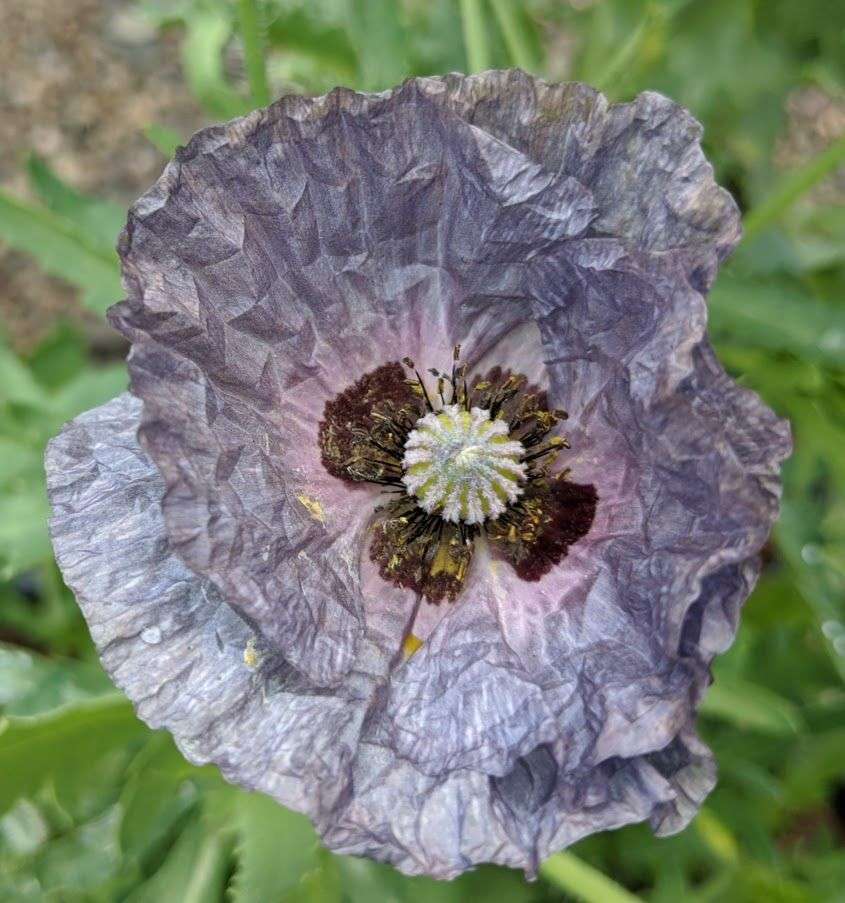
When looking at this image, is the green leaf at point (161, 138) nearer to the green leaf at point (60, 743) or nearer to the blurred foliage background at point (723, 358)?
the blurred foliage background at point (723, 358)

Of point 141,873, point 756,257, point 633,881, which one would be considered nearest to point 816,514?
point 756,257

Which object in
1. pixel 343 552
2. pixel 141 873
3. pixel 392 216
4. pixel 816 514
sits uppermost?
pixel 392 216

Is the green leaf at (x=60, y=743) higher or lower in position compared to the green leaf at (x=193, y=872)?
higher

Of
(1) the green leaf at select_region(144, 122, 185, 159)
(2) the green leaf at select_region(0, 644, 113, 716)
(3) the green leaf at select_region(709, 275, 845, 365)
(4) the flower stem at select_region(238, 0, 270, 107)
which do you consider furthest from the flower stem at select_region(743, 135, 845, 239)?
(2) the green leaf at select_region(0, 644, 113, 716)

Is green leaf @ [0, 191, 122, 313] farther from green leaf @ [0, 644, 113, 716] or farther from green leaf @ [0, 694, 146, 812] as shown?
green leaf @ [0, 694, 146, 812]

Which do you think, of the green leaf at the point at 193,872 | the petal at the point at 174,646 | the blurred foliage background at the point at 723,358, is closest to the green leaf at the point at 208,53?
the blurred foliage background at the point at 723,358

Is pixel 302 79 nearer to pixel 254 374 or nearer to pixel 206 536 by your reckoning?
pixel 254 374

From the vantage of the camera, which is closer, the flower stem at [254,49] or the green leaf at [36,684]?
the flower stem at [254,49]
